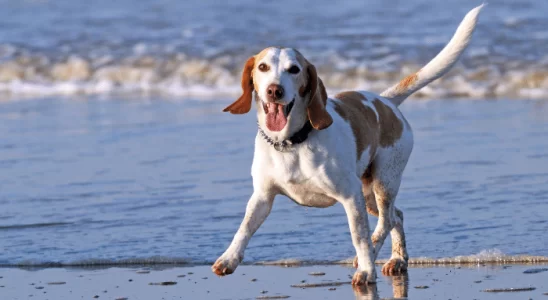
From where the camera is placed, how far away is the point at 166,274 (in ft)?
20.8

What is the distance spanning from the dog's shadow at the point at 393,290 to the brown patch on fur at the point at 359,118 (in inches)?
24.8

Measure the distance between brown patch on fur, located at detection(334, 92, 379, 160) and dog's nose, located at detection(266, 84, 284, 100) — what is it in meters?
0.62

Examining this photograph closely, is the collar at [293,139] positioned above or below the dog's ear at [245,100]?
below

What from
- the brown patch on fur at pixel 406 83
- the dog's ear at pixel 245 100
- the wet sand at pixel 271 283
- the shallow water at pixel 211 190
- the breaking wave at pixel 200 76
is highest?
the dog's ear at pixel 245 100

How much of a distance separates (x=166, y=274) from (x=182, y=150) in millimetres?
4005

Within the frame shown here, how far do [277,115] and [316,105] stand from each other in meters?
0.19

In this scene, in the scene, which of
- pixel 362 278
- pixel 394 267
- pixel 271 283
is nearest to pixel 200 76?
pixel 394 267

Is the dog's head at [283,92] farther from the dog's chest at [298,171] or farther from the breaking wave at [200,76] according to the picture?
the breaking wave at [200,76]

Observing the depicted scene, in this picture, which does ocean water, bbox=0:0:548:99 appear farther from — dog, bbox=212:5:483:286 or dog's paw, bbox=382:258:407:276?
dog, bbox=212:5:483:286

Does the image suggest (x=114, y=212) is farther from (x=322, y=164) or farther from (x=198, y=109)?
(x=198, y=109)

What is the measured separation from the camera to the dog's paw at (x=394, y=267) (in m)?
6.20

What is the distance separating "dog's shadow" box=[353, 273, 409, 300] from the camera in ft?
18.5

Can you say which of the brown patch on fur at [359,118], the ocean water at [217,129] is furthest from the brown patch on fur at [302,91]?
the ocean water at [217,129]

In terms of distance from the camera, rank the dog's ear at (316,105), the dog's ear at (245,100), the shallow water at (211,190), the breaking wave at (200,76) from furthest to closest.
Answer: the breaking wave at (200,76)
the shallow water at (211,190)
the dog's ear at (245,100)
the dog's ear at (316,105)
